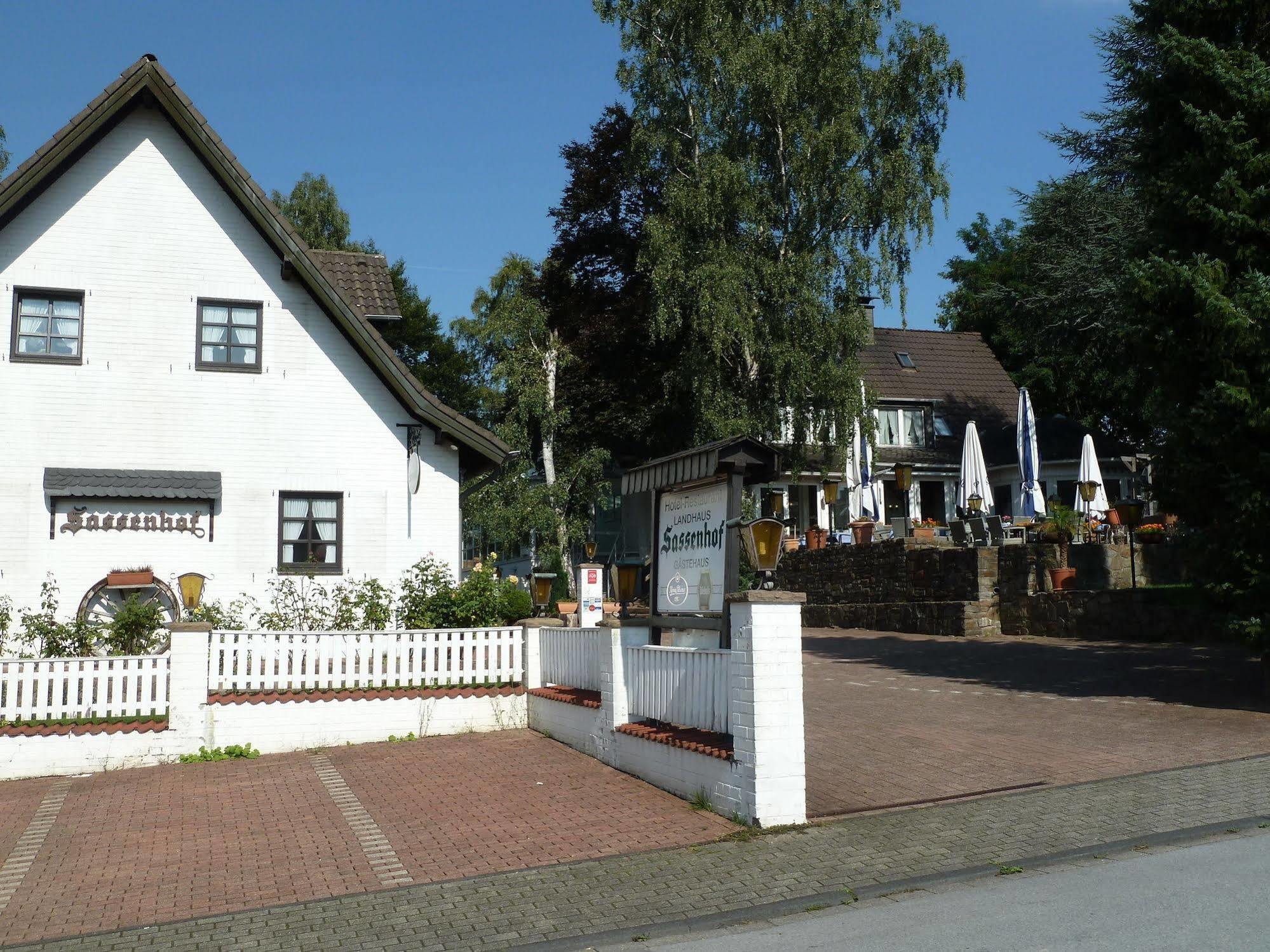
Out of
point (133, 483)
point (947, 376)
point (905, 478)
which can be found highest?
point (947, 376)

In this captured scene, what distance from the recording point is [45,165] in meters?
15.8

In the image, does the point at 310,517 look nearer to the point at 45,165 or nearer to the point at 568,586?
the point at 45,165

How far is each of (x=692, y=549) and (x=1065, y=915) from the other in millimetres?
4998

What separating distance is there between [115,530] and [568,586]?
17267 millimetres

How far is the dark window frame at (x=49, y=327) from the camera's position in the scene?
16.1 metres

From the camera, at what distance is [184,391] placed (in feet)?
54.9

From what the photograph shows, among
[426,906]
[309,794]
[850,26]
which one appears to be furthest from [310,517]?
[850,26]

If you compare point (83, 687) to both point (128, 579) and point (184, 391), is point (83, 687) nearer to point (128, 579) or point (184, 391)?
point (128, 579)

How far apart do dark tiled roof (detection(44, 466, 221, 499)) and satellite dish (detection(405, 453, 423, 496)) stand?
264 centimetres

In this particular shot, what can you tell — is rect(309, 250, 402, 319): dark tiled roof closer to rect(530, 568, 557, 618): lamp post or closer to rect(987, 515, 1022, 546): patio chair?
rect(530, 568, 557, 618): lamp post

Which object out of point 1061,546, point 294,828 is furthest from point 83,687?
point 1061,546

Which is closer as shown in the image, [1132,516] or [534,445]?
[1132,516]

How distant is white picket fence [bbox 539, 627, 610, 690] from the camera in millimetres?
12234

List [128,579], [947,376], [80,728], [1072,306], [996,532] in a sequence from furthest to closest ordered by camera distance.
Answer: [947,376] < [1072,306] < [996,532] < [128,579] < [80,728]
